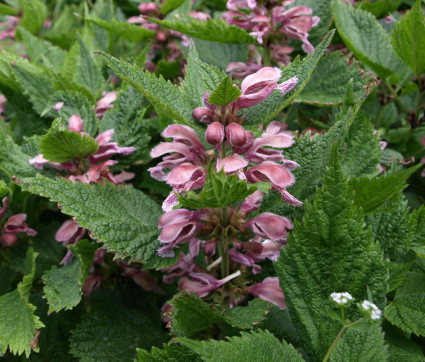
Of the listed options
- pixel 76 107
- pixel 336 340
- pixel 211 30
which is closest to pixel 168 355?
pixel 336 340

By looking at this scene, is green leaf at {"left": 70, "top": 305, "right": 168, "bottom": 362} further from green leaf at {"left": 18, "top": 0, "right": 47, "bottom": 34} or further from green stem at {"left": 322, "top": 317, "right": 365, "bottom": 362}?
green leaf at {"left": 18, "top": 0, "right": 47, "bottom": 34}

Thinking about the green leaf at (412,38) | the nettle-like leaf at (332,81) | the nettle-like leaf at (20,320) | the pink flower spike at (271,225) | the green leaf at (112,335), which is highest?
the green leaf at (412,38)

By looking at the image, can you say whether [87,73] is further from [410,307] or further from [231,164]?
[410,307]

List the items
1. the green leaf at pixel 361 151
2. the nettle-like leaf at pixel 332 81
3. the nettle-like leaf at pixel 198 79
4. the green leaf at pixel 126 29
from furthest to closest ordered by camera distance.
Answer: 1. the green leaf at pixel 126 29
2. the nettle-like leaf at pixel 332 81
3. the green leaf at pixel 361 151
4. the nettle-like leaf at pixel 198 79

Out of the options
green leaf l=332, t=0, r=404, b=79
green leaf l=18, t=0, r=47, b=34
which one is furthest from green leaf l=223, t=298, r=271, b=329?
green leaf l=18, t=0, r=47, b=34

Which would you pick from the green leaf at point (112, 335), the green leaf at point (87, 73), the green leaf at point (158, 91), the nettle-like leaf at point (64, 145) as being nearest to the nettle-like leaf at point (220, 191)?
the green leaf at point (158, 91)

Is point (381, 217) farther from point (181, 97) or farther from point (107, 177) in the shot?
point (107, 177)

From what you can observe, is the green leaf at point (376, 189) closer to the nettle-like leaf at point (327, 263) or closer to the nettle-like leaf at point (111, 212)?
the nettle-like leaf at point (327, 263)
